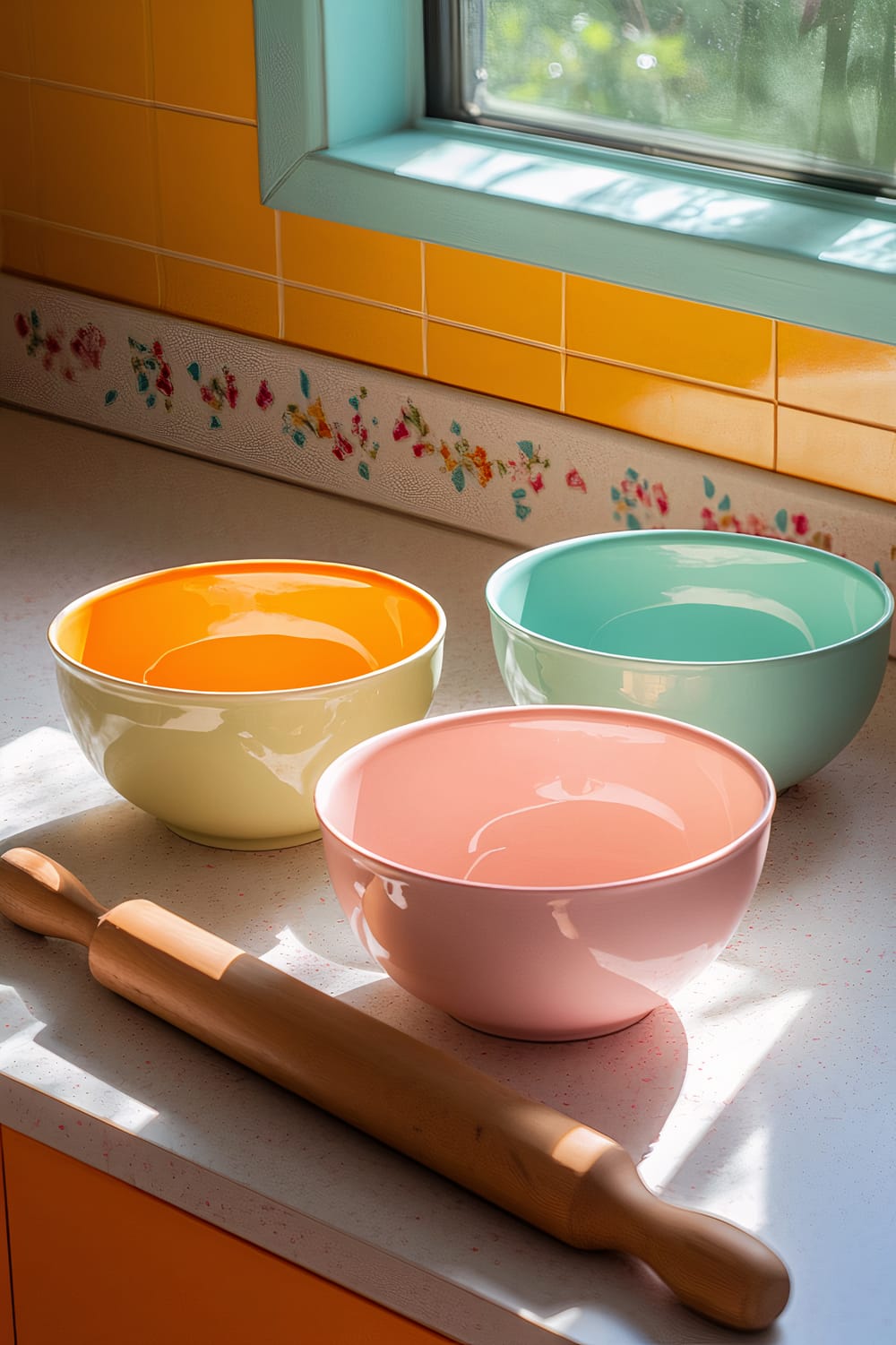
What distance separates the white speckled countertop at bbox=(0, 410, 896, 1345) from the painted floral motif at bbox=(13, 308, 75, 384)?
73 cm

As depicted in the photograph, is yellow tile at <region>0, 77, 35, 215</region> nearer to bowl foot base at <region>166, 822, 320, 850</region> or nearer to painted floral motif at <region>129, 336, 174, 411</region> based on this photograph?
painted floral motif at <region>129, 336, 174, 411</region>

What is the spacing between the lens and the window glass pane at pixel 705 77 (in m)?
1.23

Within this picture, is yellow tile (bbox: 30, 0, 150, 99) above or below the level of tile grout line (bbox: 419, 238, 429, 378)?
above

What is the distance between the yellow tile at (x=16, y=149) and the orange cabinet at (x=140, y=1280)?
4.02 ft

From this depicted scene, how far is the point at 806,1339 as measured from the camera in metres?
0.60

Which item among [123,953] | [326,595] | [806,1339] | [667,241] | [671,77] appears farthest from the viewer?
[671,77]

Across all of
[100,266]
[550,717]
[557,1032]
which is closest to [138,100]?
[100,266]

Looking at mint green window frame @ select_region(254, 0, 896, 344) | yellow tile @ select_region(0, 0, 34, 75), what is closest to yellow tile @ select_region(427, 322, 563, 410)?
mint green window frame @ select_region(254, 0, 896, 344)

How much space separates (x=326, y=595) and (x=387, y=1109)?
45cm

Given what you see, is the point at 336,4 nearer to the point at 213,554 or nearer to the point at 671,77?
the point at 671,77

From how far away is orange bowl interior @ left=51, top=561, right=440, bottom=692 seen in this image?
3.47ft

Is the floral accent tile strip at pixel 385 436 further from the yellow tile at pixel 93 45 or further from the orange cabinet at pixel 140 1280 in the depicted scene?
the orange cabinet at pixel 140 1280

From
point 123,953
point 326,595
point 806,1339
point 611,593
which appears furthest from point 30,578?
point 806,1339

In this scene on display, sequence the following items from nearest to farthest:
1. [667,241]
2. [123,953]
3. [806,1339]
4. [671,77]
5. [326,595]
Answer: [806,1339] < [123,953] < [326,595] < [667,241] < [671,77]
